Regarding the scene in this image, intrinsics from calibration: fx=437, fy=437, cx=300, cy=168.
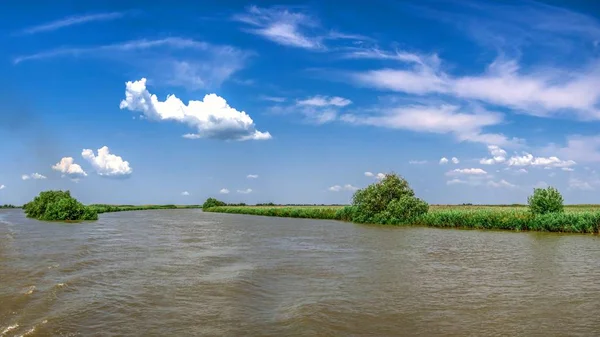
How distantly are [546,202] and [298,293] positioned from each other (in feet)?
112

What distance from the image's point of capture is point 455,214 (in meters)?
44.5

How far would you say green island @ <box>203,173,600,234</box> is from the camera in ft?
117

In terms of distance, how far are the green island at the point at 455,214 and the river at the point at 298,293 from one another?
1341 cm

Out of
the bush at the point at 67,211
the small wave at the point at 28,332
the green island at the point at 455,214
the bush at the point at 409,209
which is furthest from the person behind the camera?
the bush at the point at 67,211

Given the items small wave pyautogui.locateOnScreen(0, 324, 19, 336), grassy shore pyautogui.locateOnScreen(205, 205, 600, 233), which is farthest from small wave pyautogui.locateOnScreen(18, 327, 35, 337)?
grassy shore pyautogui.locateOnScreen(205, 205, 600, 233)

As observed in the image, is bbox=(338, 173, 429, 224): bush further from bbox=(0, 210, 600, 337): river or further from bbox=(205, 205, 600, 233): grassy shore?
bbox=(0, 210, 600, 337): river

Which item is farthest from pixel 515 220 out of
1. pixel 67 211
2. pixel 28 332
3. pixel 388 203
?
pixel 67 211

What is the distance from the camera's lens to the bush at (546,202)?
39.0m

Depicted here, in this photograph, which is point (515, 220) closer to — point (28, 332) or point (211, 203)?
point (28, 332)

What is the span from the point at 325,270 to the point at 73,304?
9286 millimetres

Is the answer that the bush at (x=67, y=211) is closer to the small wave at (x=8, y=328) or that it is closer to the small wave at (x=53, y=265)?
the small wave at (x=53, y=265)

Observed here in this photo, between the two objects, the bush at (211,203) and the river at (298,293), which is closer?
the river at (298,293)

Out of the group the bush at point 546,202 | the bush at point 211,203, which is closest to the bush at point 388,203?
the bush at point 546,202

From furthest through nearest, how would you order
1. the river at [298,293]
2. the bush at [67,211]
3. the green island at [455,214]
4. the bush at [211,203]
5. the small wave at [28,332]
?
the bush at [211,203], the bush at [67,211], the green island at [455,214], the river at [298,293], the small wave at [28,332]
